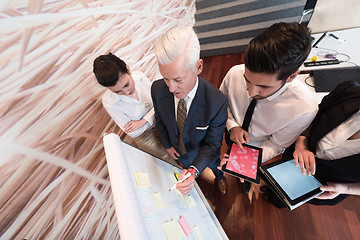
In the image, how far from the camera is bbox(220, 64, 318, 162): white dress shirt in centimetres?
93

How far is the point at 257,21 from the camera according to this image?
3.08m

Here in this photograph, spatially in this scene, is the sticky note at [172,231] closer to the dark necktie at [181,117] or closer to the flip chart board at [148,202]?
the flip chart board at [148,202]

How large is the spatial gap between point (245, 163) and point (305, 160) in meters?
0.36

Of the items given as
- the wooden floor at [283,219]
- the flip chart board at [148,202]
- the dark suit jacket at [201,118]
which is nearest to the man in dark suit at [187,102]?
the dark suit jacket at [201,118]

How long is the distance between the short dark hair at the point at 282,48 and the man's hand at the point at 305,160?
58cm

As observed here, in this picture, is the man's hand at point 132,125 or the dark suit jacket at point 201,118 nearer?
the dark suit jacket at point 201,118

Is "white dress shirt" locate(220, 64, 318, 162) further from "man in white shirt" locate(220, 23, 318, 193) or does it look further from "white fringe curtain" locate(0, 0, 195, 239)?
"white fringe curtain" locate(0, 0, 195, 239)

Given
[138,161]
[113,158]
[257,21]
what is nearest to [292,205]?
[138,161]

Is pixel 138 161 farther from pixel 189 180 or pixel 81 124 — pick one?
pixel 81 124

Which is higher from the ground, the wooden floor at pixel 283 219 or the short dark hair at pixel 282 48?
the short dark hair at pixel 282 48

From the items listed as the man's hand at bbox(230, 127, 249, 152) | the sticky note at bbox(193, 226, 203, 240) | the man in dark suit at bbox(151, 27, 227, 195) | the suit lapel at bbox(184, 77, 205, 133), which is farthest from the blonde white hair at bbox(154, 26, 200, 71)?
the sticky note at bbox(193, 226, 203, 240)

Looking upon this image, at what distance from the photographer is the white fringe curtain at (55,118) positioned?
29.1 inches

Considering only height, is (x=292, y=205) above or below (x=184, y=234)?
below

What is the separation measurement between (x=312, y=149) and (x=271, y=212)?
1.04m
